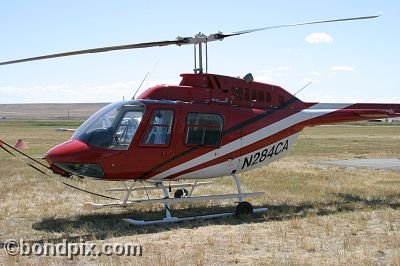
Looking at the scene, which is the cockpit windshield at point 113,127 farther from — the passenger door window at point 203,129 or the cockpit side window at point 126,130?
the passenger door window at point 203,129

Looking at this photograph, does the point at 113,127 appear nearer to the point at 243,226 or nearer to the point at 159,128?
the point at 159,128

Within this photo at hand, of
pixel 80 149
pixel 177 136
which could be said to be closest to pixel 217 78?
pixel 177 136

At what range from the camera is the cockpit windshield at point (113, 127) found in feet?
32.1

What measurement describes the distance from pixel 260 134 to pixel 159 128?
8.85ft

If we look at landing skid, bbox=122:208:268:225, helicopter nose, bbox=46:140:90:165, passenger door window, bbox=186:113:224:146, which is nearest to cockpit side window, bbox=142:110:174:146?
passenger door window, bbox=186:113:224:146

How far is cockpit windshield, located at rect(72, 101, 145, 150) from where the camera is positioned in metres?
9.79

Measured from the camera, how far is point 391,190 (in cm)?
1460

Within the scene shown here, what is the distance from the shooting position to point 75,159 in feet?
31.0

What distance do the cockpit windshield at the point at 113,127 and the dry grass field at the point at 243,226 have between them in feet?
5.35

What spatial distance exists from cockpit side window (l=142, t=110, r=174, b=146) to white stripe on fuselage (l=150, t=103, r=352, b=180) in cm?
71

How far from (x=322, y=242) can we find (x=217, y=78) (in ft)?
14.8

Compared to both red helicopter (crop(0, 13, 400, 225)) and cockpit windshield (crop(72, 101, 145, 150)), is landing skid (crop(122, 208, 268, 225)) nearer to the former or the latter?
red helicopter (crop(0, 13, 400, 225))

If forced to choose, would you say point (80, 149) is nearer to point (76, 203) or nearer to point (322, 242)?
point (76, 203)

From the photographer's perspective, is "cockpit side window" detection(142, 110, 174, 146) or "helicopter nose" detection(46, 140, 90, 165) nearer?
"helicopter nose" detection(46, 140, 90, 165)
